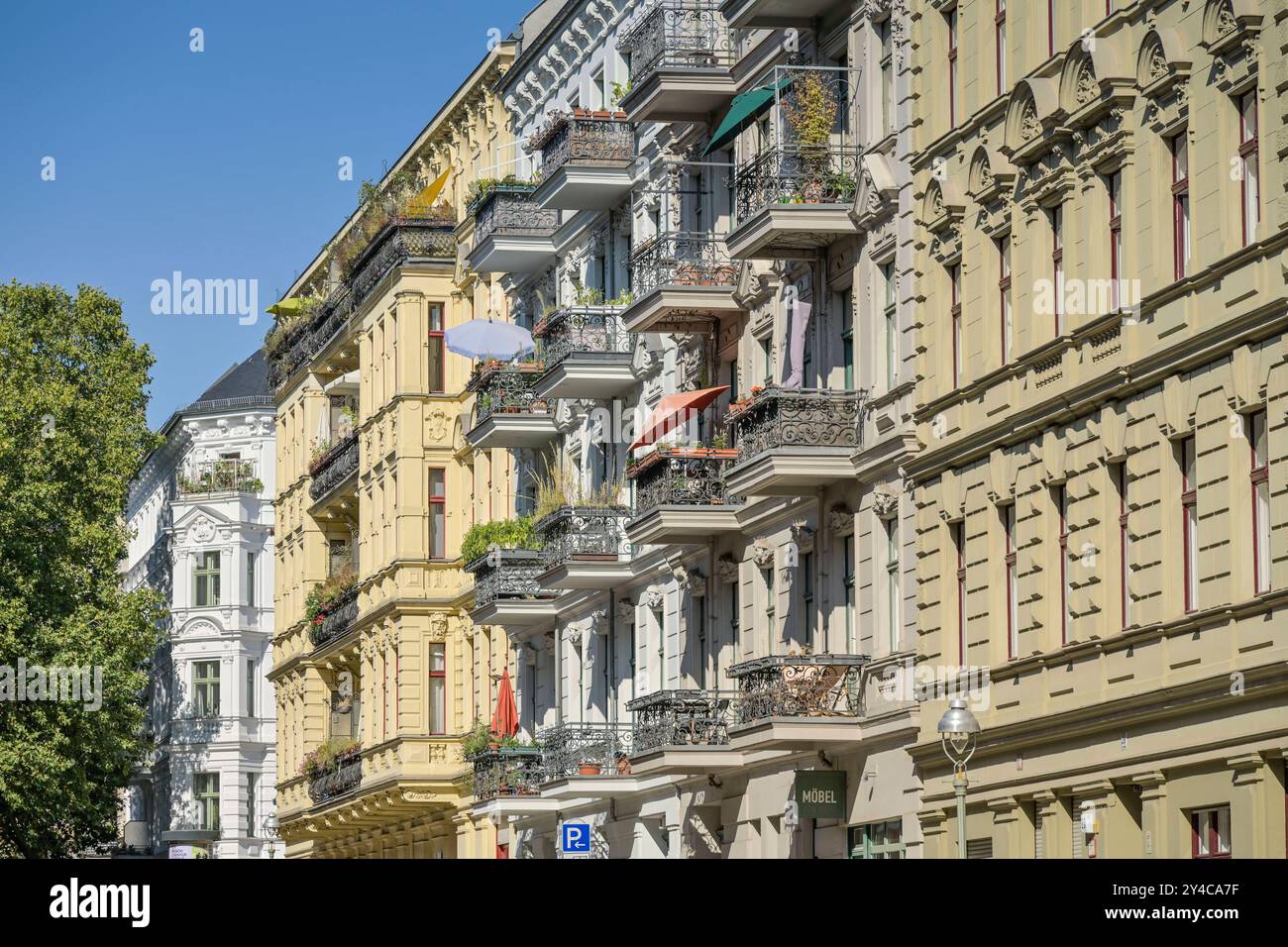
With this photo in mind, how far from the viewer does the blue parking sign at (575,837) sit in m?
35.3

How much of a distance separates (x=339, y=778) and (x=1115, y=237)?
131 ft

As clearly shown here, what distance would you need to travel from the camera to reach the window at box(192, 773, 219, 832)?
84.6 metres

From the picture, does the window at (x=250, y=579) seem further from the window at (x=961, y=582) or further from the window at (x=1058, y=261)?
the window at (x=1058, y=261)

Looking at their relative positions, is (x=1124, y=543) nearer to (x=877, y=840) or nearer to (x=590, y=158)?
(x=877, y=840)

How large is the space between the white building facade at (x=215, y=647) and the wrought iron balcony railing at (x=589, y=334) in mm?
40201

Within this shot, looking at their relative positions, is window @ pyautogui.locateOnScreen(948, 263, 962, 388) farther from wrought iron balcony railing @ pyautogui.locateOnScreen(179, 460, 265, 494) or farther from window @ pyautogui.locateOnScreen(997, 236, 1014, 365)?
wrought iron balcony railing @ pyautogui.locateOnScreen(179, 460, 265, 494)

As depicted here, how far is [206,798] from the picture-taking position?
8494 centimetres

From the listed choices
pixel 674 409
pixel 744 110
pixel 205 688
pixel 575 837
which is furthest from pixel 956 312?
pixel 205 688

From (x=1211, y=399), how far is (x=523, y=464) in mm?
30806

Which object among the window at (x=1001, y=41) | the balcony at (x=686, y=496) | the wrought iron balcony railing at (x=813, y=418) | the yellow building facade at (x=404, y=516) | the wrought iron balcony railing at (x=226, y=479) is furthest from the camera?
the wrought iron balcony railing at (x=226, y=479)

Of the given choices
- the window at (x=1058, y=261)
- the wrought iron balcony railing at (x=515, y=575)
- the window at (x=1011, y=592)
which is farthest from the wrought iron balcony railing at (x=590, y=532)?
the window at (x=1058, y=261)

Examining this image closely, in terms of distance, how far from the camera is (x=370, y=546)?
61.5 meters
